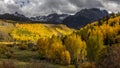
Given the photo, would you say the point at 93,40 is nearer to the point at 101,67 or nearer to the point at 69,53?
the point at 69,53

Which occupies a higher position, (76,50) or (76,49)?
(76,49)

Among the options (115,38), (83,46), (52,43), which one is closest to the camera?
(83,46)

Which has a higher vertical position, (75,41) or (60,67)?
(75,41)

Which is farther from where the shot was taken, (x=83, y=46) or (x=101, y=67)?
(x=83, y=46)

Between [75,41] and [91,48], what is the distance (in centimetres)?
1468

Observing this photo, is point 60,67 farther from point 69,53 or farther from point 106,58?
point 106,58

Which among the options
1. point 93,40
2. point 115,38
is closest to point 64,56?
point 93,40

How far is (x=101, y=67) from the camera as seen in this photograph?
61312 mm

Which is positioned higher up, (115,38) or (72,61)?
(115,38)

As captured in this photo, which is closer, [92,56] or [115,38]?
[92,56]

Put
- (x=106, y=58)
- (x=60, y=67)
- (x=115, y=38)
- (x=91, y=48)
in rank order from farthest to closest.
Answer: (x=115, y=38) → (x=91, y=48) → (x=60, y=67) → (x=106, y=58)

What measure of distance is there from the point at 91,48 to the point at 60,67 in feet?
Answer: 71.2

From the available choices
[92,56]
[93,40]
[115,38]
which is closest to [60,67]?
[92,56]

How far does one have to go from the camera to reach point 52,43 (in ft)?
554
